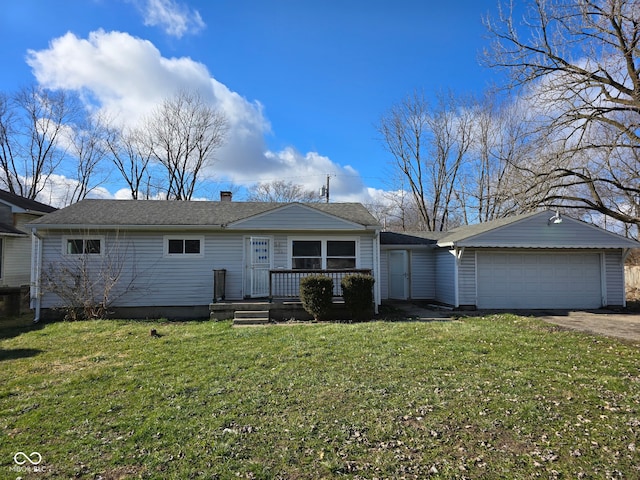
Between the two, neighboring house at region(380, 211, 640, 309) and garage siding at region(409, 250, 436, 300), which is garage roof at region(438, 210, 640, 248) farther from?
garage siding at region(409, 250, 436, 300)

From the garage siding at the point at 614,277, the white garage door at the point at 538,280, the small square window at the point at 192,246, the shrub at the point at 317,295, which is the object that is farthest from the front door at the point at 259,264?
the garage siding at the point at 614,277

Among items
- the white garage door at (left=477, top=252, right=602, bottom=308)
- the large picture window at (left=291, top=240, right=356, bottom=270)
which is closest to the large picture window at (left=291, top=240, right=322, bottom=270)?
the large picture window at (left=291, top=240, right=356, bottom=270)

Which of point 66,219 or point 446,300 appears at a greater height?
point 66,219

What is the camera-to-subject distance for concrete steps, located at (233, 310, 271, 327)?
1008cm

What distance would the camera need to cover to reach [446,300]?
13.6 meters

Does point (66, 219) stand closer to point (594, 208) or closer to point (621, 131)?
point (621, 131)

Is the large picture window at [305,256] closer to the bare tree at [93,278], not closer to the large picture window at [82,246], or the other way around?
the bare tree at [93,278]

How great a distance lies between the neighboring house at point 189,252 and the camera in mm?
11242

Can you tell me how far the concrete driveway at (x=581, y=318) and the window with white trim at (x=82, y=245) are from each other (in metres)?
9.77

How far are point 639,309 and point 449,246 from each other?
726 centimetres

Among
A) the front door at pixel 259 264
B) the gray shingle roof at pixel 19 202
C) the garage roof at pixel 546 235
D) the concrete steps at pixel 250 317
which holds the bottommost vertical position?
the concrete steps at pixel 250 317

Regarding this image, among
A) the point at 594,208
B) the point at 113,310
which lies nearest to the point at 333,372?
the point at 113,310

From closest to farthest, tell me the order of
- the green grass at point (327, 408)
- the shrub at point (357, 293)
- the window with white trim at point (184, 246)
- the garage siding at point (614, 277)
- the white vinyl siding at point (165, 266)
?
the green grass at point (327, 408), the shrub at point (357, 293), the white vinyl siding at point (165, 266), the window with white trim at point (184, 246), the garage siding at point (614, 277)

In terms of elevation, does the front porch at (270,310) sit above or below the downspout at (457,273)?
below
